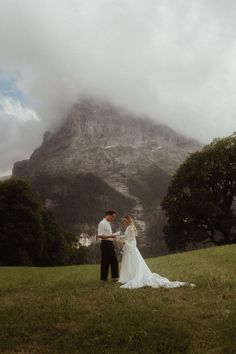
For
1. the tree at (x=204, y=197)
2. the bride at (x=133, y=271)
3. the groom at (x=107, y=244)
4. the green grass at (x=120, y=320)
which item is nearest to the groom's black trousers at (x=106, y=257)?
the groom at (x=107, y=244)

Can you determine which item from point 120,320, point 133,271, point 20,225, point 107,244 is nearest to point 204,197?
point 20,225

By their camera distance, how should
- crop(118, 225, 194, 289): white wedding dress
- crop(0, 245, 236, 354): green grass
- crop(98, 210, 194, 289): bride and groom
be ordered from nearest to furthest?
crop(0, 245, 236, 354): green grass, crop(118, 225, 194, 289): white wedding dress, crop(98, 210, 194, 289): bride and groom

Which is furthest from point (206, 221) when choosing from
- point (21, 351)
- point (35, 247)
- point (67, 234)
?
point (21, 351)

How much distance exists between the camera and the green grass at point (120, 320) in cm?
1378

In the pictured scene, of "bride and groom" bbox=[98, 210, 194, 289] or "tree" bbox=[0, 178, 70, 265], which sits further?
"tree" bbox=[0, 178, 70, 265]

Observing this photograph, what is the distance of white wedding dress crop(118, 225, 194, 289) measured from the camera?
947 inches

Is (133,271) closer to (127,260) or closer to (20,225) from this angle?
(127,260)

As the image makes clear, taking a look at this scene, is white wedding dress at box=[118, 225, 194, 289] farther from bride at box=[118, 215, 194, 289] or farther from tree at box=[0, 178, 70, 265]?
tree at box=[0, 178, 70, 265]

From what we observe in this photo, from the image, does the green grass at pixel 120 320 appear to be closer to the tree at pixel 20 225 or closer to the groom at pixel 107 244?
the groom at pixel 107 244

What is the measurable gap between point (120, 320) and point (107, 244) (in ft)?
37.8

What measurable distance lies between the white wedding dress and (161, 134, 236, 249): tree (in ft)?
181

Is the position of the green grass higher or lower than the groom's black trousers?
lower

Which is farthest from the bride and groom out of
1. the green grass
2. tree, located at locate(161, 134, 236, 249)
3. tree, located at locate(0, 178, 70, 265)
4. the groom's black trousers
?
tree, located at locate(0, 178, 70, 265)

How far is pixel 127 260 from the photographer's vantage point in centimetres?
2678
